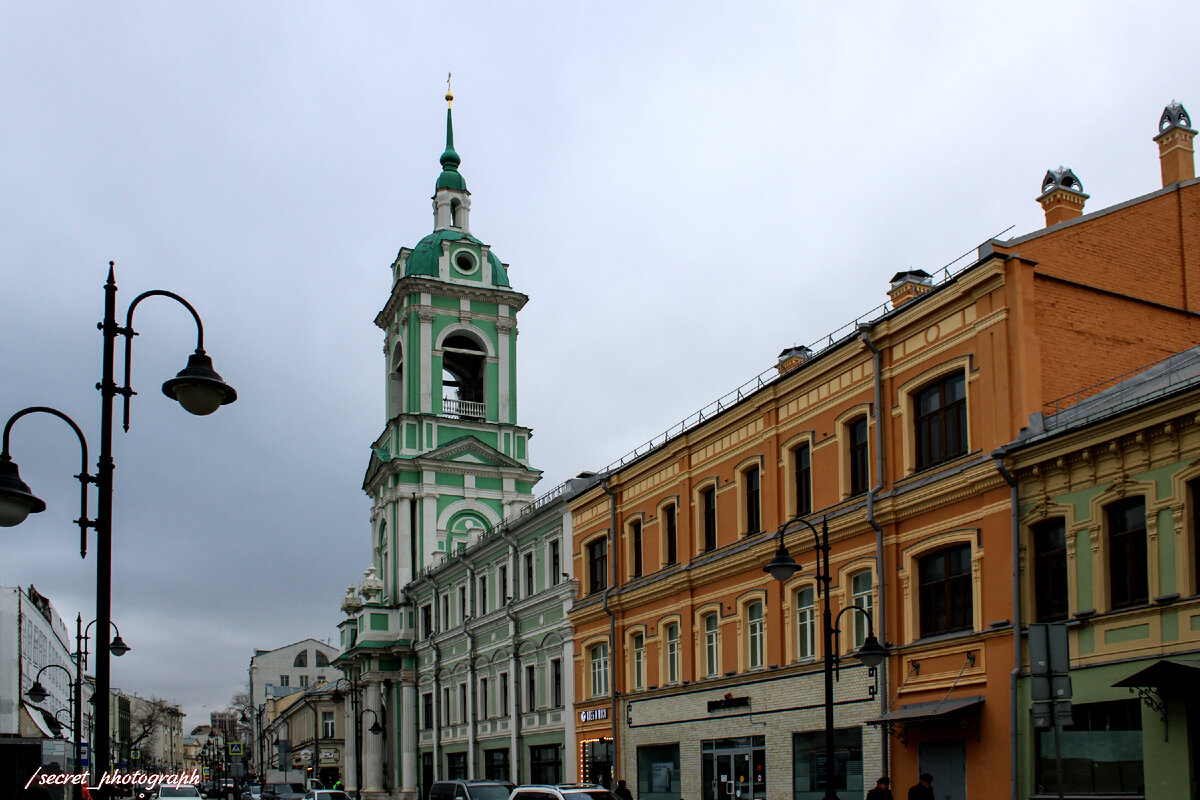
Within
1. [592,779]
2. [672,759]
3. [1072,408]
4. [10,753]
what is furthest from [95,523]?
[10,753]

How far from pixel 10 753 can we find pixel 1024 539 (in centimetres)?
3514

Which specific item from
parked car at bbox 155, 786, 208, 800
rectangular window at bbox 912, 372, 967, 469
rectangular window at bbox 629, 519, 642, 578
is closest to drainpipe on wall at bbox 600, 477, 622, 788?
rectangular window at bbox 629, 519, 642, 578

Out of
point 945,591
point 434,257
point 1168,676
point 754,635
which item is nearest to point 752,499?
point 754,635

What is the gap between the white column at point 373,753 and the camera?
208ft

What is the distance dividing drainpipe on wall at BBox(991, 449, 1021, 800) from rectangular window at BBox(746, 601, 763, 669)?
30.9ft

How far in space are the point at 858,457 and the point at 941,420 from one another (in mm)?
3063

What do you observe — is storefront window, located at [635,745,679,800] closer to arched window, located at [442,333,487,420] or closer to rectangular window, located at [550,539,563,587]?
rectangular window, located at [550,539,563,587]

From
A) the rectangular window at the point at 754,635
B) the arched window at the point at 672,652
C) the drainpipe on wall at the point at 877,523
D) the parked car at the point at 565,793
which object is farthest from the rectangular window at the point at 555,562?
the drainpipe on wall at the point at 877,523

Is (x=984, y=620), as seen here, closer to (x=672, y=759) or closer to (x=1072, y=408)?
(x=1072, y=408)

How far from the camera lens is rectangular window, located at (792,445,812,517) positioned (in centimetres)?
3008

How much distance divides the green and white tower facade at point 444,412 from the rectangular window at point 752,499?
1270 inches

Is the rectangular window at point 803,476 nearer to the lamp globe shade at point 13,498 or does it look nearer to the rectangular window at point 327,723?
the lamp globe shade at point 13,498

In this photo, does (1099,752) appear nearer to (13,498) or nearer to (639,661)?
(13,498)

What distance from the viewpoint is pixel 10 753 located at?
43281 millimetres
